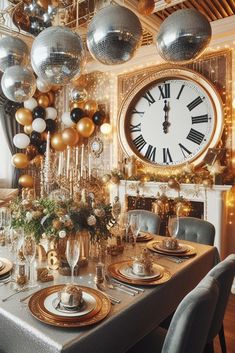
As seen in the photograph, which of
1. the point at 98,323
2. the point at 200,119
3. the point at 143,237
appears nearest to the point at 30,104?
the point at 200,119

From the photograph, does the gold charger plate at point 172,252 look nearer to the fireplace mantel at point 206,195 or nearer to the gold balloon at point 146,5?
the fireplace mantel at point 206,195

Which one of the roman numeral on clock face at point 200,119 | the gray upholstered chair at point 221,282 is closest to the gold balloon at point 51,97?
the roman numeral on clock face at point 200,119

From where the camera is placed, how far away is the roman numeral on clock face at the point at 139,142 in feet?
14.9

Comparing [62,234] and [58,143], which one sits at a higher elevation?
[58,143]

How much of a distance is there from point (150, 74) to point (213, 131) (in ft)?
4.18

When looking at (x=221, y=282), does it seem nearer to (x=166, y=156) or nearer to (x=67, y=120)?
(x=166, y=156)

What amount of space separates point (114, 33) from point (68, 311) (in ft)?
4.17

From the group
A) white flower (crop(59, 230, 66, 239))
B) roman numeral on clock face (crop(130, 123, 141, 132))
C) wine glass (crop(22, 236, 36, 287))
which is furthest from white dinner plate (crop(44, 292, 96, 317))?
roman numeral on clock face (crop(130, 123, 141, 132))

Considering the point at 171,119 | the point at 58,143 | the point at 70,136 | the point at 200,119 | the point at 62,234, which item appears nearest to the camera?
the point at 62,234

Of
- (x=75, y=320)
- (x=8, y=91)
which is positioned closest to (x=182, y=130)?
(x=8, y=91)

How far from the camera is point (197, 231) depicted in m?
2.59

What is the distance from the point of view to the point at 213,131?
3830 millimetres

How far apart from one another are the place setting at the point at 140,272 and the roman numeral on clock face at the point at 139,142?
2953mm

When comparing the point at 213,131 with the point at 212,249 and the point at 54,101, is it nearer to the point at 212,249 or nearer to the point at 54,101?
the point at 212,249
